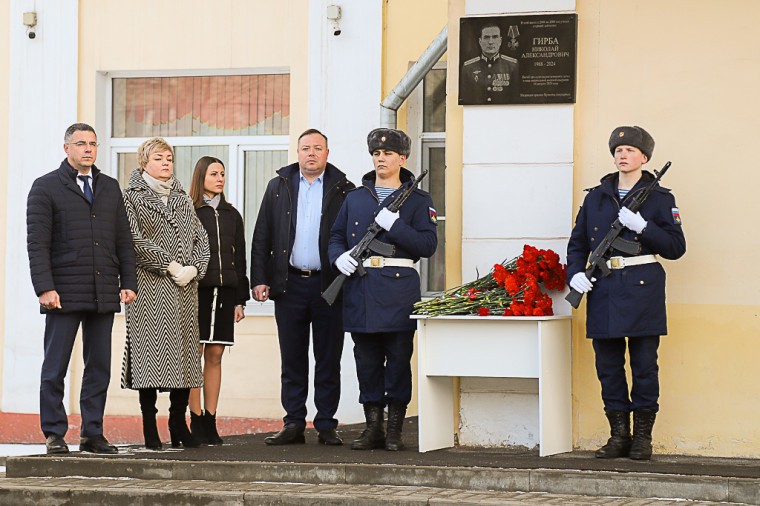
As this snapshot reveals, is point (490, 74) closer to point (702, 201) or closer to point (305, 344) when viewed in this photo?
point (702, 201)

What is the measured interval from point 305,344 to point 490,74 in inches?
77.5

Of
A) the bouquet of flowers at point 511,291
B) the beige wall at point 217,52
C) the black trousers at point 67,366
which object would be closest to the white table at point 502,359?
the bouquet of flowers at point 511,291

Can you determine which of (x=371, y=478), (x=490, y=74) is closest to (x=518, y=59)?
(x=490, y=74)

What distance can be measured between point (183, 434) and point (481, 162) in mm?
2362

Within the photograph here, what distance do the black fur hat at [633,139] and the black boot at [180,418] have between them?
9.47ft

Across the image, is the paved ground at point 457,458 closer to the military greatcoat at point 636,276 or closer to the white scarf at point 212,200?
the military greatcoat at point 636,276

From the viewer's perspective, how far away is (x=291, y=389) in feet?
29.7

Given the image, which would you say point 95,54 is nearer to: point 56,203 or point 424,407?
point 56,203

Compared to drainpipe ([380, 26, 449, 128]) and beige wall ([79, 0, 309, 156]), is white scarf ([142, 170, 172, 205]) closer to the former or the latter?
drainpipe ([380, 26, 449, 128])

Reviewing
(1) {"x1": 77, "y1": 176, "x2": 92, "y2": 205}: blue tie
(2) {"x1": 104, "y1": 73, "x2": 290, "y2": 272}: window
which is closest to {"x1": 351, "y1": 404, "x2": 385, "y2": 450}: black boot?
(1) {"x1": 77, "y1": 176, "x2": 92, "y2": 205}: blue tie

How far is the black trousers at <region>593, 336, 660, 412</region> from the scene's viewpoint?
785cm

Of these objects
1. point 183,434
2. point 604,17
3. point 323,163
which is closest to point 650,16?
point 604,17

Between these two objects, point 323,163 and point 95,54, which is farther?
point 95,54

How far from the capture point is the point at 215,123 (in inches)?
518
